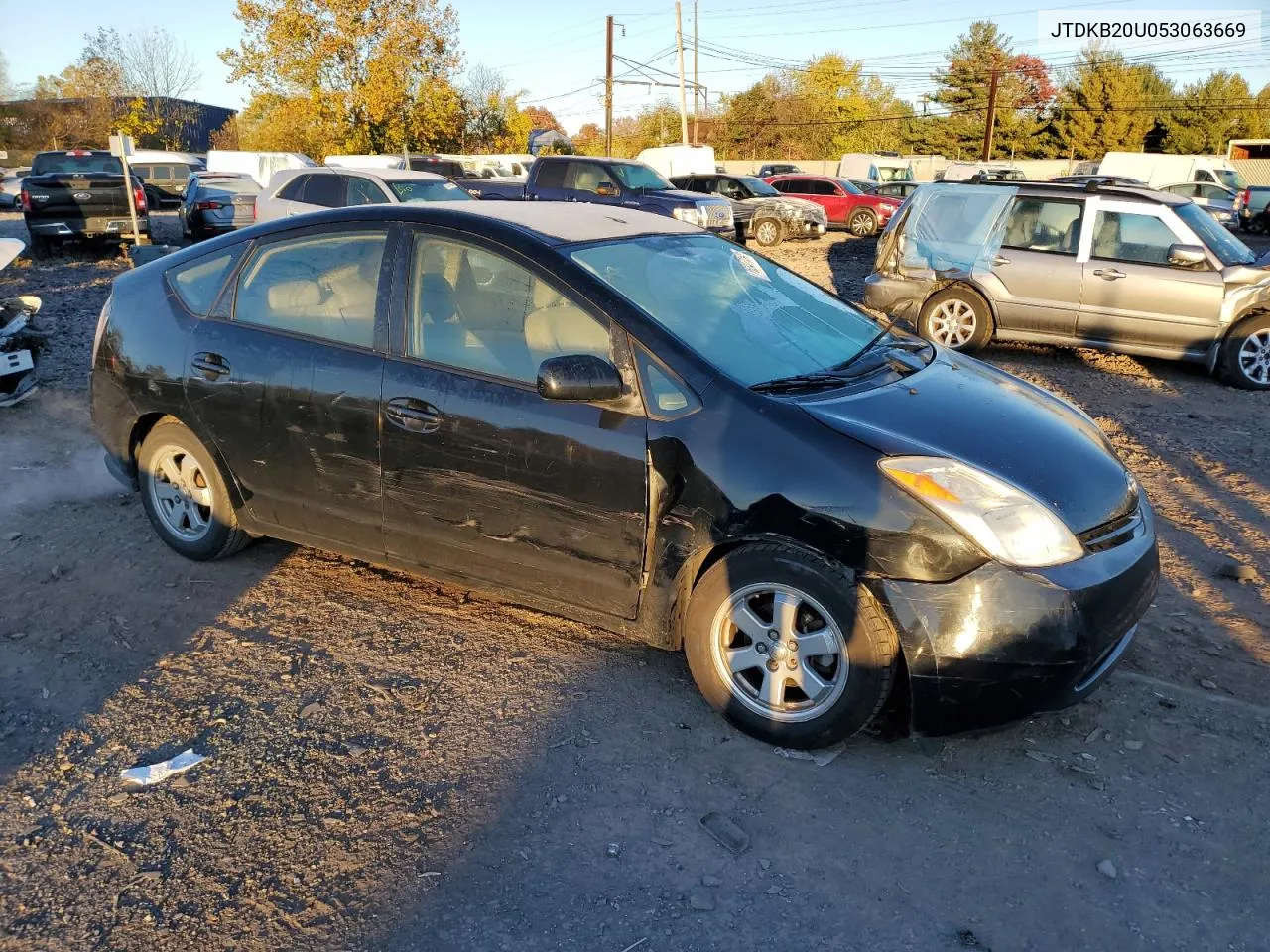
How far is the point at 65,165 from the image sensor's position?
58.5 ft

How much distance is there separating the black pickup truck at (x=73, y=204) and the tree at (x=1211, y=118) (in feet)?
202

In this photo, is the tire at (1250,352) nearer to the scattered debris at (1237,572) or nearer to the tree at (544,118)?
the scattered debris at (1237,572)

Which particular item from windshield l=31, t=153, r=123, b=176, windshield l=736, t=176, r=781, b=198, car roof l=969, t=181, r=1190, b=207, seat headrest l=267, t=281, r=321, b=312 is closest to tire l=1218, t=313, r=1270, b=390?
car roof l=969, t=181, r=1190, b=207

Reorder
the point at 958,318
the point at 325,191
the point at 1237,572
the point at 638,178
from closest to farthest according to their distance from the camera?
the point at 1237,572 → the point at 958,318 → the point at 325,191 → the point at 638,178

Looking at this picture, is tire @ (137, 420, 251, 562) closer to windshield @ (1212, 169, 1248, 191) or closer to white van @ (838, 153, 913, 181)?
white van @ (838, 153, 913, 181)

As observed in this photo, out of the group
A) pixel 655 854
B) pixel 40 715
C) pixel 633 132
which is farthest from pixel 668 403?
pixel 633 132

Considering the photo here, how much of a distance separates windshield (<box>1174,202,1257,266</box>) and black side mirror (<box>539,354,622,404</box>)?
311 inches

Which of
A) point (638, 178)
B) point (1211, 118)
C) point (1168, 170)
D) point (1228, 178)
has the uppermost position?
point (1211, 118)

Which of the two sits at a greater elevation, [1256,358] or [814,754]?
[1256,358]

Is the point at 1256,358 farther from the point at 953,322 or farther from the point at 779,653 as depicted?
the point at 779,653

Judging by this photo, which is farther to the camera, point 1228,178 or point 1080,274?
point 1228,178

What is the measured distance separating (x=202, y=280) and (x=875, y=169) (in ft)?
111

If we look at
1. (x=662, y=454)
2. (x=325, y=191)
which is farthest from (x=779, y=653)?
(x=325, y=191)

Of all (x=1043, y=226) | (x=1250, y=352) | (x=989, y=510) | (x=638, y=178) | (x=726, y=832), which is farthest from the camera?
(x=638, y=178)
